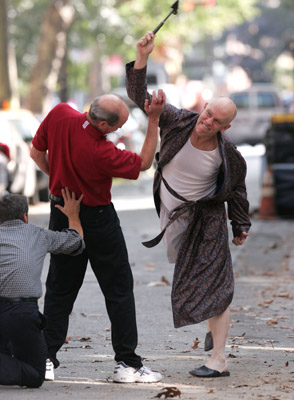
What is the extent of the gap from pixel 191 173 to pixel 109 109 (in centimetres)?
69

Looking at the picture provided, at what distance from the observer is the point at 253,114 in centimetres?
3616

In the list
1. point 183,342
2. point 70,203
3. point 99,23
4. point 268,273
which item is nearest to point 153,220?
point 268,273

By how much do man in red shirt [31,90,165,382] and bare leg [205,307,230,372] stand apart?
0.38 meters

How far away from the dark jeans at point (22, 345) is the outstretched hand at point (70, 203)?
1.76 feet

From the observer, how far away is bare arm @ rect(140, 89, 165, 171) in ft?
18.7

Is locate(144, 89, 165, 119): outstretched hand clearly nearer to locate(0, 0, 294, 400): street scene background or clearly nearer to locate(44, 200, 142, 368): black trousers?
locate(44, 200, 142, 368): black trousers

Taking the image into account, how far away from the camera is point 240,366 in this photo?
639cm

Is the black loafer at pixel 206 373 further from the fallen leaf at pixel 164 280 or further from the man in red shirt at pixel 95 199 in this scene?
the fallen leaf at pixel 164 280

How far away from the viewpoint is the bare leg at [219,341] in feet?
→ 20.0

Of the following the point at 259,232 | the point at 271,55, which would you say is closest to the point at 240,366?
the point at 259,232

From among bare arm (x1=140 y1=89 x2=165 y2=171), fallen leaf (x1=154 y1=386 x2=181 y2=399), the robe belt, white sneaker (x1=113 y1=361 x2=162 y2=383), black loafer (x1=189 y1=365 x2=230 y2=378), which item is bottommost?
black loafer (x1=189 y1=365 x2=230 y2=378)

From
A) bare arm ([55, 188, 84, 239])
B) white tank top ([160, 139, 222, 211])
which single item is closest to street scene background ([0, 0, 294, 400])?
bare arm ([55, 188, 84, 239])

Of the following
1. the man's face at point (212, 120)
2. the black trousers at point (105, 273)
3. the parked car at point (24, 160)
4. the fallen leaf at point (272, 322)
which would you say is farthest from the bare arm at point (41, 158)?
the parked car at point (24, 160)

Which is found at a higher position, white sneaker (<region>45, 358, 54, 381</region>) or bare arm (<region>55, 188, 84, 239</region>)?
bare arm (<region>55, 188, 84, 239</region>)
